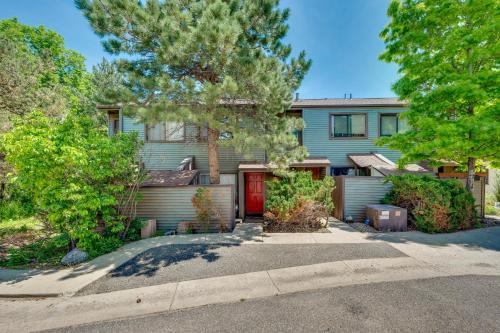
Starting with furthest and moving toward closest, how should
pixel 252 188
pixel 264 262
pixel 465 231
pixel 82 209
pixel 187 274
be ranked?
pixel 252 188, pixel 465 231, pixel 82 209, pixel 264 262, pixel 187 274

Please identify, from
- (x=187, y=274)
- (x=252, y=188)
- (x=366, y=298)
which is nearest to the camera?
(x=366, y=298)

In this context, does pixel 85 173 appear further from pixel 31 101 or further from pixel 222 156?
pixel 31 101

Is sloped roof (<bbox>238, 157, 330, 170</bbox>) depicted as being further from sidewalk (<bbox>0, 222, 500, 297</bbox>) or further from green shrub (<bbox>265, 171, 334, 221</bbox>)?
sidewalk (<bbox>0, 222, 500, 297</bbox>)

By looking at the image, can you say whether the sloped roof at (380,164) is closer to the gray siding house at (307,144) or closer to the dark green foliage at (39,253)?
the gray siding house at (307,144)

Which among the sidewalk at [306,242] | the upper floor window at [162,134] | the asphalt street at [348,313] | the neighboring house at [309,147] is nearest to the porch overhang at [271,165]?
the neighboring house at [309,147]

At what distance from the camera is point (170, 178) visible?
924 centimetres

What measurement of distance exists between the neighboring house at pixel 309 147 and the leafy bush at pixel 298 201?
2687 mm

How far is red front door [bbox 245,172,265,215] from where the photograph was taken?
11805 mm

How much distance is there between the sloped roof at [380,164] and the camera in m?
10.2

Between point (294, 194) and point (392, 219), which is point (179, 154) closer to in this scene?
point (294, 194)

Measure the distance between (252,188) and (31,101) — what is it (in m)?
14.9

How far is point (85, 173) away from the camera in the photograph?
638cm

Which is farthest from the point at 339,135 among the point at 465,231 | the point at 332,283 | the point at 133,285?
the point at 133,285

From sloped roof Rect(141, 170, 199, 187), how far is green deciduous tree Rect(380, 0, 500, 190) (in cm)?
894
